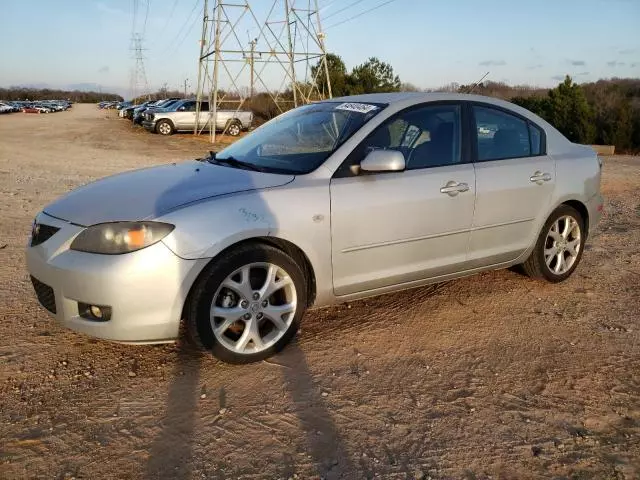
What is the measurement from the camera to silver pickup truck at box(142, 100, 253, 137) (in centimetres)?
2742

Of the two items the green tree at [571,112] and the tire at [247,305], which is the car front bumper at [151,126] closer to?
the green tree at [571,112]

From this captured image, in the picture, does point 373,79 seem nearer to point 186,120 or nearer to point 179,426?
point 186,120

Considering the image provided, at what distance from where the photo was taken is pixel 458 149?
169 inches

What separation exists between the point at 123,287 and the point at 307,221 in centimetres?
115

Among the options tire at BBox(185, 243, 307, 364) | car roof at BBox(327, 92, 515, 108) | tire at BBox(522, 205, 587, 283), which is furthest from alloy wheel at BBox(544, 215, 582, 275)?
tire at BBox(185, 243, 307, 364)

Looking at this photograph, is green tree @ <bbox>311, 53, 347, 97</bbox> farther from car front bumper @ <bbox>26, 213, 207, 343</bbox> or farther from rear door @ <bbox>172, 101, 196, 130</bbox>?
car front bumper @ <bbox>26, 213, 207, 343</bbox>

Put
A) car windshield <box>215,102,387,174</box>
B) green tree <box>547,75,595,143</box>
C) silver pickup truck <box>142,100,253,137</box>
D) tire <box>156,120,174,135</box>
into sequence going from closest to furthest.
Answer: car windshield <box>215,102,387,174</box> → green tree <box>547,75,595,143</box> → silver pickup truck <box>142,100,253,137</box> → tire <box>156,120,174,135</box>

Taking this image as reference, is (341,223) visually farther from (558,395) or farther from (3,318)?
(3,318)

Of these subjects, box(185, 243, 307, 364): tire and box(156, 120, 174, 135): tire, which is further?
box(156, 120, 174, 135): tire

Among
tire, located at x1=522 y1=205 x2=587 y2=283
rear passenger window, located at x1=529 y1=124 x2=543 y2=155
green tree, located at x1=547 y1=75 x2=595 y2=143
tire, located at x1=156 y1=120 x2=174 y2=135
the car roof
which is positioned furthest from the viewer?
tire, located at x1=156 y1=120 x2=174 y2=135

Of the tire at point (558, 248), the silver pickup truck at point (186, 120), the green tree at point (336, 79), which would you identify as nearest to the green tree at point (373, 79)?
the green tree at point (336, 79)

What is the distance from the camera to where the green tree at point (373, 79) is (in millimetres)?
35094

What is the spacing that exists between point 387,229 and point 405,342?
0.77 metres

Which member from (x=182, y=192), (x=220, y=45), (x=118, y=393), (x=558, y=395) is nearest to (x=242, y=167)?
(x=182, y=192)
